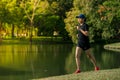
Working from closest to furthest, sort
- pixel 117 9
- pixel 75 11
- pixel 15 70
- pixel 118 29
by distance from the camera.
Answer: pixel 15 70 → pixel 117 9 → pixel 118 29 → pixel 75 11

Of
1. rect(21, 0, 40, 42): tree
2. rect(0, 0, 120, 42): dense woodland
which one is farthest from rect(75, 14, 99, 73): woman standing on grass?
rect(21, 0, 40, 42): tree

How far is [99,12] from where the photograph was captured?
44656 mm

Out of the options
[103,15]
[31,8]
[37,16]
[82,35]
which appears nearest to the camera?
[82,35]

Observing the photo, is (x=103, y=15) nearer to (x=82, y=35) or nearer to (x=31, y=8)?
(x=31, y=8)

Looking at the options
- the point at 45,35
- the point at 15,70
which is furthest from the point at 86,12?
the point at 45,35

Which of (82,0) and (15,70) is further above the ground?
(82,0)

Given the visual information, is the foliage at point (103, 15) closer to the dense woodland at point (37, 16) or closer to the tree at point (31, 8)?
the dense woodland at point (37, 16)

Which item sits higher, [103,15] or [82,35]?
[82,35]

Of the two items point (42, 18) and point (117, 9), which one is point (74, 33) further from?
point (42, 18)

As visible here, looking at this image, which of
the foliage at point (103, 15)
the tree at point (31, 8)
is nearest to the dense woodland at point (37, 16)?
the tree at point (31, 8)

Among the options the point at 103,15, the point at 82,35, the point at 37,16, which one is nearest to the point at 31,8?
the point at 37,16

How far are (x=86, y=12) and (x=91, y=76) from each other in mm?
33965

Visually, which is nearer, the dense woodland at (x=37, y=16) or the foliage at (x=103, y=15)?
the foliage at (x=103, y=15)

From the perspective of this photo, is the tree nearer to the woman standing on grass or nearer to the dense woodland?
the dense woodland
